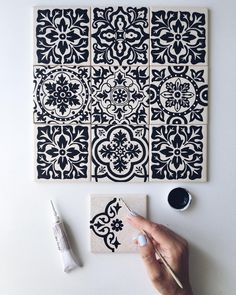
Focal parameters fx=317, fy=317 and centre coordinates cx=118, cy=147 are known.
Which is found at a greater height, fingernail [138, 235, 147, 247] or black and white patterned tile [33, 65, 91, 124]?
black and white patterned tile [33, 65, 91, 124]

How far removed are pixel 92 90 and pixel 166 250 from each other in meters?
0.53

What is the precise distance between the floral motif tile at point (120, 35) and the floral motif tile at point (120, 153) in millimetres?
215

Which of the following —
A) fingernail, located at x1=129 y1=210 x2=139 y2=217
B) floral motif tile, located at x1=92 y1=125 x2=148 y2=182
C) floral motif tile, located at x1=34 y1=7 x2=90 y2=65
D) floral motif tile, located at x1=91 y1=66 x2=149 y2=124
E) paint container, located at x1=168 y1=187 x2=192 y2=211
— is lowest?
fingernail, located at x1=129 y1=210 x2=139 y2=217

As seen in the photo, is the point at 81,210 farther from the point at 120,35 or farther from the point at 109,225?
the point at 120,35

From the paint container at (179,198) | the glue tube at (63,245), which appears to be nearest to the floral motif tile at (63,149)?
the glue tube at (63,245)

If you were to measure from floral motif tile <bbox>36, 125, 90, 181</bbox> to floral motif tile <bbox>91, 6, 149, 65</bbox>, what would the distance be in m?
0.23

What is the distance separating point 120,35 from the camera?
39.0 inches

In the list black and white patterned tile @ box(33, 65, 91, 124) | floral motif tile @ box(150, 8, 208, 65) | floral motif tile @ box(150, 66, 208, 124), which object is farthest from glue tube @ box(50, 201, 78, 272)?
floral motif tile @ box(150, 8, 208, 65)

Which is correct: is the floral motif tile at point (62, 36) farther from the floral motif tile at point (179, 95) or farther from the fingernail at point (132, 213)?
the fingernail at point (132, 213)

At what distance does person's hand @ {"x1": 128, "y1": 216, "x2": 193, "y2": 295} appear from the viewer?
91 centimetres

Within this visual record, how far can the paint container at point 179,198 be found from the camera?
99 cm

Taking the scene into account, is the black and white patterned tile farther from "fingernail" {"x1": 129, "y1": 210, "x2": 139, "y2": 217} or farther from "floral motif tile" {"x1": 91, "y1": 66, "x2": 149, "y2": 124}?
"fingernail" {"x1": 129, "y1": 210, "x2": 139, "y2": 217}

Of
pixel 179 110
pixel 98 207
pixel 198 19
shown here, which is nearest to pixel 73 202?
pixel 98 207

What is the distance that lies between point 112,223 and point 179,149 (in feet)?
1.03
